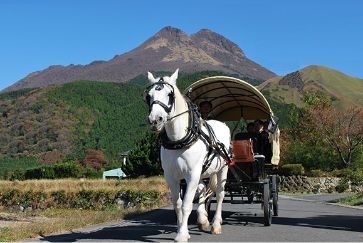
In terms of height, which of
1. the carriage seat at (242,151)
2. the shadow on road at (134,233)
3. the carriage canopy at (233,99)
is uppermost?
the carriage canopy at (233,99)

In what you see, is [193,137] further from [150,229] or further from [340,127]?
[340,127]

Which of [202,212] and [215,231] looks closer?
[215,231]

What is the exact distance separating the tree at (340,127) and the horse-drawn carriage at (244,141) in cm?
3302

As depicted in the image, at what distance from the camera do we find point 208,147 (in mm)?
8500

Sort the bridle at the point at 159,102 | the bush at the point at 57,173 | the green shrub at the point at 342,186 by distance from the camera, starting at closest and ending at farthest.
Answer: the bridle at the point at 159,102 < the green shrub at the point at 342,186 < the bush at the point at 57,173

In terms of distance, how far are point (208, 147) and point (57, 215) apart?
13.7 meters

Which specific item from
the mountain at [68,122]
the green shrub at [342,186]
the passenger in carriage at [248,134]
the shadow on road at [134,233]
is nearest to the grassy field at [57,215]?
the shadow on road at [134,233]

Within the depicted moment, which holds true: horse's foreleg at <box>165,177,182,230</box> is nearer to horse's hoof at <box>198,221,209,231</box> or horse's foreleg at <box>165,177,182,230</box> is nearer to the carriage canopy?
horse's hoof at <box>198,221,209,231</box>

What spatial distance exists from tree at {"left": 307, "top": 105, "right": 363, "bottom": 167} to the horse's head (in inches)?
1528

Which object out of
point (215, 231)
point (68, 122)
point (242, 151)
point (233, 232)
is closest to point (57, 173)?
point (242, 151)

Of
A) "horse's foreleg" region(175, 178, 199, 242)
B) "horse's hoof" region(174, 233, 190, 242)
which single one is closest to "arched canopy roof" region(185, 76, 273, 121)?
"horse's foreleg" region(175, 178, 199, 242)

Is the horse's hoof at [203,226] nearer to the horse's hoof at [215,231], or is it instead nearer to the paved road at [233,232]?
the paved road at [233,232]

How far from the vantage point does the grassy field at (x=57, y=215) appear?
9.45 m

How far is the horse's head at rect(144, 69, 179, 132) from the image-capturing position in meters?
7.23
